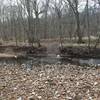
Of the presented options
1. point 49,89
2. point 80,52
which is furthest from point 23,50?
point 49,89

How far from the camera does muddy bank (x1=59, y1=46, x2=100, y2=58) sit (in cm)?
2595

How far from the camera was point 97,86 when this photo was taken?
894 centimetres

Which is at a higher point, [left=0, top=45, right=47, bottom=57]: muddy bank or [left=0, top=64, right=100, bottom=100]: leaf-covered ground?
[left=0, top=45, right=47, bottom=57]: muddy bank

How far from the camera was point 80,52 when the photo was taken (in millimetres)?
26609

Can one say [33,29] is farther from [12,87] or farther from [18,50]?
[12,87]

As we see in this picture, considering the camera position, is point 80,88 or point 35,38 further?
point 35,38

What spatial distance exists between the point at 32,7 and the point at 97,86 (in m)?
31.2

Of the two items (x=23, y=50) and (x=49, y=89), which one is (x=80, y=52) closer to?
(x=23, y=50)

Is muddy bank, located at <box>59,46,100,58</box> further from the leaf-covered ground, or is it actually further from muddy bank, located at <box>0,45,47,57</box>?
the leaf-covered ground

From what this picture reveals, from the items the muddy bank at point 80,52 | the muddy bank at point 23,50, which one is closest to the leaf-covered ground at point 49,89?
the muddy bank at point 80,52

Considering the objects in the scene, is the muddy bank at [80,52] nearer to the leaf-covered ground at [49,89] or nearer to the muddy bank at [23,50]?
the muddy bank at [23,50]

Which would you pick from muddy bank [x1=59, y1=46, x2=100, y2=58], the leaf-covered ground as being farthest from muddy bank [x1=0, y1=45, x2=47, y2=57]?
the leaf-covered ground

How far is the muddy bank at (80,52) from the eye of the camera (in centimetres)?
2595

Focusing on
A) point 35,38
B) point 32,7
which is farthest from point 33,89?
point 32,7
